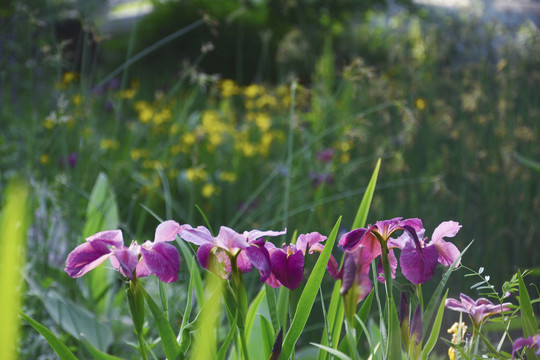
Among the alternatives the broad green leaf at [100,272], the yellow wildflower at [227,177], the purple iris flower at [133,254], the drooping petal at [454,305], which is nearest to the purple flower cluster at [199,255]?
the purple iris flower at [133,254]

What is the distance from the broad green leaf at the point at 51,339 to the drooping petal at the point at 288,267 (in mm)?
306

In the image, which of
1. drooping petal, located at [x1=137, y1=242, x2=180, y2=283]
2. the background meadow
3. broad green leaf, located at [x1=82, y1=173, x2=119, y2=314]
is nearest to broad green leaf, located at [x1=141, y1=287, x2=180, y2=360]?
drooping petal, located at [x1=137, y1=242, x2=180, y2=283]

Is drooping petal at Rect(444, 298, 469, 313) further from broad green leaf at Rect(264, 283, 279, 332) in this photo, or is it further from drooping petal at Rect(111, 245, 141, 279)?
drooping petal at Rect(111, 245, 141, 279)

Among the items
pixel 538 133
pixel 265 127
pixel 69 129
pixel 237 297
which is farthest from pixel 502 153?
pixel 237 297

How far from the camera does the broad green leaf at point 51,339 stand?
76 centimetres

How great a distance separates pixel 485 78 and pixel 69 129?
2.10m

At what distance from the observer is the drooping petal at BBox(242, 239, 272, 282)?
2.41 ft

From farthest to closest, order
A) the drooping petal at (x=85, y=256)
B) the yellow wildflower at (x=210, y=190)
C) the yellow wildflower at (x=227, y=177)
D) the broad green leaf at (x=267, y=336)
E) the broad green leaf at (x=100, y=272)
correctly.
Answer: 1. the yellow wildflower at (x=227, y=177)
2. the yellow wildflower at (x=210, y=190)
3. the broad green leaf at (x=100, y=272)
4. the broad green leaf at (x=267, y=336)
5. the drooping petal at (x=85, y=256)

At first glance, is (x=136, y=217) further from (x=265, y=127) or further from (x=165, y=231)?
(x=165, y=231)

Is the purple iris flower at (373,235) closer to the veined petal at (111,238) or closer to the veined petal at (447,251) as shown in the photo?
the veined petal at (447,251)

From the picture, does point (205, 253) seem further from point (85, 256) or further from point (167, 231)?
point (85, 256)

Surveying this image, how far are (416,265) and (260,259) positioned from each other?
0.64ft

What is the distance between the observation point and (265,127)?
3984 millimetres

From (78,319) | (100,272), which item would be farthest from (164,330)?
(100,272)
